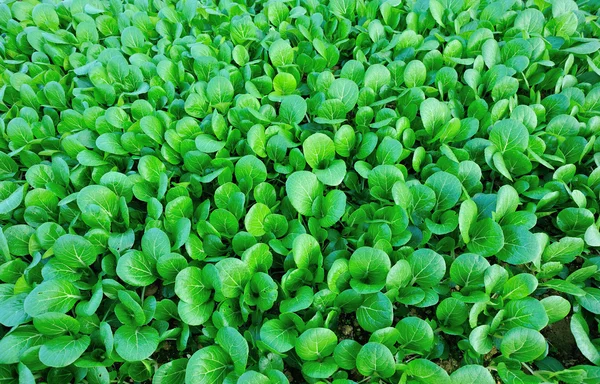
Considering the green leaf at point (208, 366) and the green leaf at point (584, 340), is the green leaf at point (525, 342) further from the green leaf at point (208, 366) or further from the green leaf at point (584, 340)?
the green leaf at point (208, 366)

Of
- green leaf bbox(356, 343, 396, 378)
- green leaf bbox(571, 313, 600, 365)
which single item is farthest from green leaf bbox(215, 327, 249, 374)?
green leaf bbox(571, 313, 600, 365)

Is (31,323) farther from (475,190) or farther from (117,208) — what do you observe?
(475,190)

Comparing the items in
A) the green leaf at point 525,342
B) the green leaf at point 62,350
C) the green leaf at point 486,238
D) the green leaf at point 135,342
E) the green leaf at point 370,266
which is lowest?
the green leaf at point 62,350

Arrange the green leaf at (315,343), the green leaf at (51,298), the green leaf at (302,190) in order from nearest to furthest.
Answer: the green leaf at (315,343) → the green leaf at (51,298) → the green leaf at (302,190)

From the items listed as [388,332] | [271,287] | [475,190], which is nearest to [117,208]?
[271,287]

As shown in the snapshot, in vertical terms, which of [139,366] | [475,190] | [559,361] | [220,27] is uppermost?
[220,27]

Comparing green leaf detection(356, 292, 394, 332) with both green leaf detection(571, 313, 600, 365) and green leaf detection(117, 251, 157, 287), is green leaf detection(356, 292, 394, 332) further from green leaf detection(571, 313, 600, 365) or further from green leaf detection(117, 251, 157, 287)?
green leaf detection(117, 251, 157, 287)

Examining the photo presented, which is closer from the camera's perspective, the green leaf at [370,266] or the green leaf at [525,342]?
the green leaf at [525,342]

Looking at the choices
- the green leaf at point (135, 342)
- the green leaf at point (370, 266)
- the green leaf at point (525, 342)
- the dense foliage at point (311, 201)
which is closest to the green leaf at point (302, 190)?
the dense foliage at point (311, 201)
